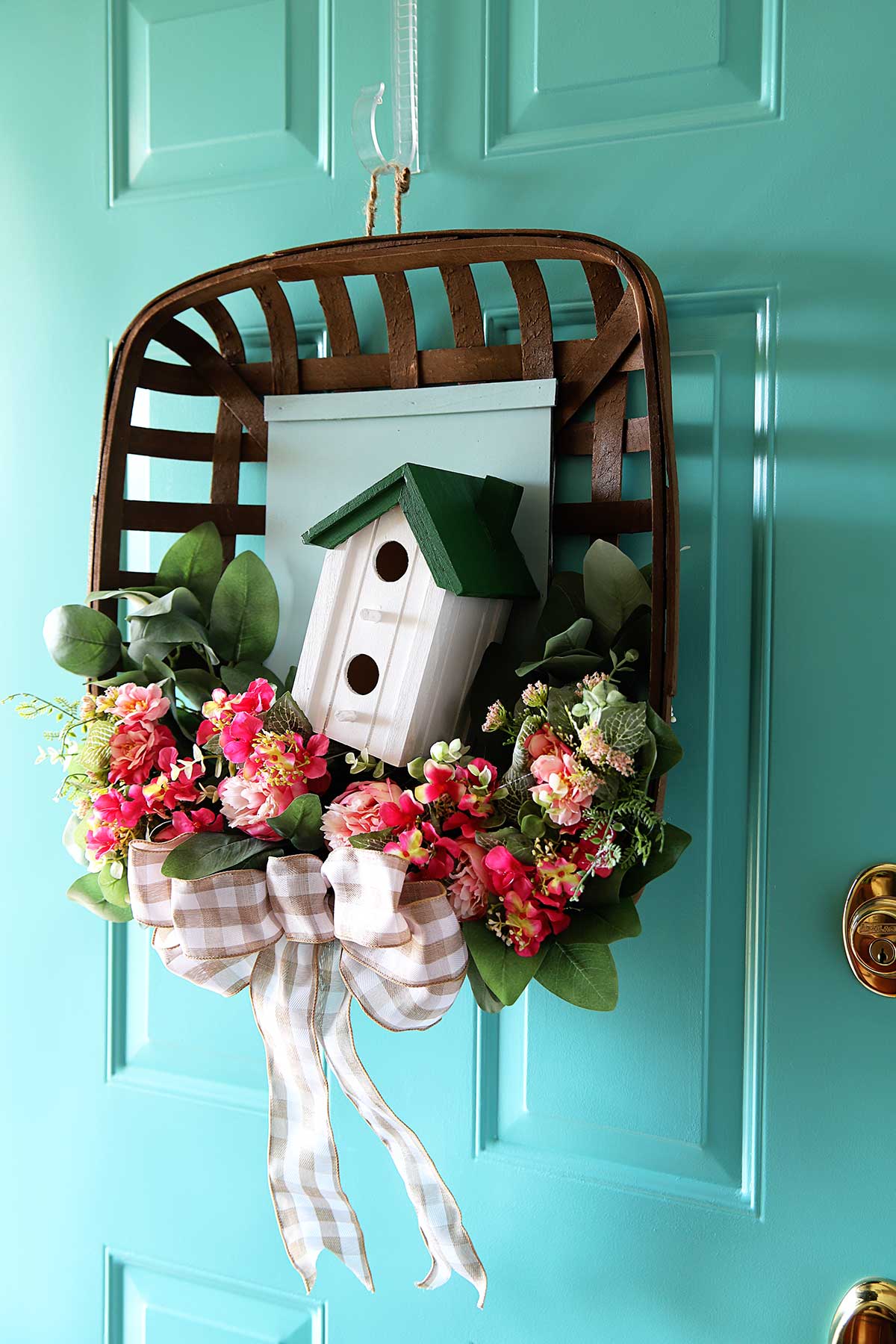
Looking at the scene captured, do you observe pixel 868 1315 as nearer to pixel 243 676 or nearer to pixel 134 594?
pixel 243 676

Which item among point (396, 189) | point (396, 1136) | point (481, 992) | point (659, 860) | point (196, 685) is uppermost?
point (396, 189)

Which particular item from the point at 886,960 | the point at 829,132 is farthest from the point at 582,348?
the point at 886,960

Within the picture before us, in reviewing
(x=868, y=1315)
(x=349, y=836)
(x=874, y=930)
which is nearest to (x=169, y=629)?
(x=349, y=836)

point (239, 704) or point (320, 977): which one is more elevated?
point (239, 704)

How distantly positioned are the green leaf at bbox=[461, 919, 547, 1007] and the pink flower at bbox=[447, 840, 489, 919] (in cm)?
1

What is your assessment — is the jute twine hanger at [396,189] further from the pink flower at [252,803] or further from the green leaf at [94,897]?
the green leaf at [94,897]

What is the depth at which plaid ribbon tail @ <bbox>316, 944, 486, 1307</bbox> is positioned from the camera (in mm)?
679

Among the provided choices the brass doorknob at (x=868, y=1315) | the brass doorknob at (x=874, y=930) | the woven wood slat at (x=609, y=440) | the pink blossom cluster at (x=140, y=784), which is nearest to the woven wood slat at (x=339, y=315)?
the woven wood slat at (x=609, y=440)

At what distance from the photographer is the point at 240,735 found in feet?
2.10

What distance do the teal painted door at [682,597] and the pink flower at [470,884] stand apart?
20 centimetres

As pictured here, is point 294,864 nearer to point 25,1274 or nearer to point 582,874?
point 582,874

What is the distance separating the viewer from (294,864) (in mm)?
636

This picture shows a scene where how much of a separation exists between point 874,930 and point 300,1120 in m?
0.44

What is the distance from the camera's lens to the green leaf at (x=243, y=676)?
727mm
